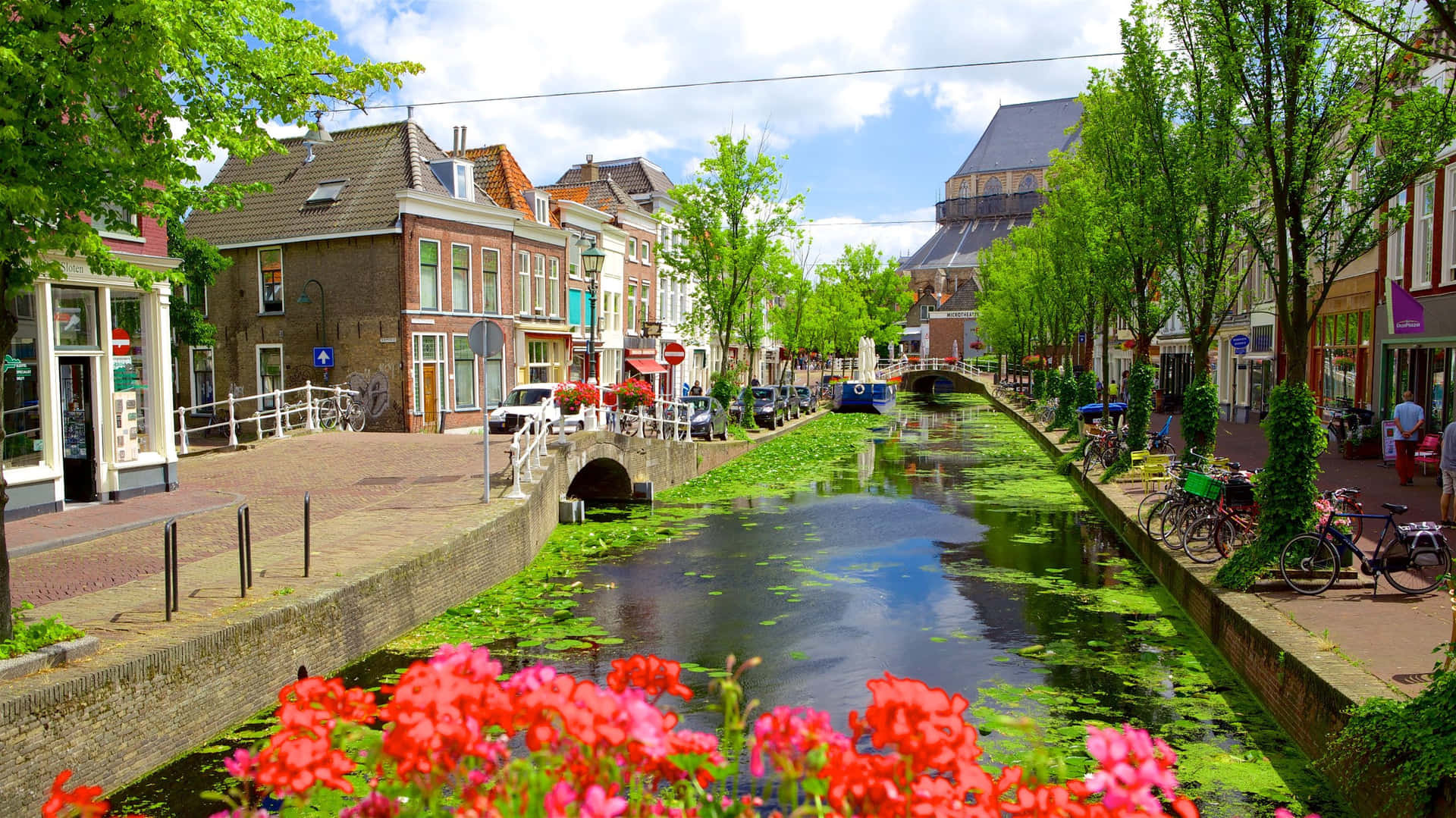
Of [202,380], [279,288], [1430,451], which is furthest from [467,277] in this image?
[1430,451]

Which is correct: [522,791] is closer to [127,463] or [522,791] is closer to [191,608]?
[191,608]

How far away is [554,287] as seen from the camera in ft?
118

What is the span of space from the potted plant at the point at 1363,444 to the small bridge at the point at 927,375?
4906cm

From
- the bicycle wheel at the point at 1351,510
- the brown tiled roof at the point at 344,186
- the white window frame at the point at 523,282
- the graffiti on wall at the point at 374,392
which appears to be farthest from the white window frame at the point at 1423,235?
the graffiti on wall at the point at 374,392

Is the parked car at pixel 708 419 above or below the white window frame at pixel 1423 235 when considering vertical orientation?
below

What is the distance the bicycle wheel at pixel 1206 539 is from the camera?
38.2ft

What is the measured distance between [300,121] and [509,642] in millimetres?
5184

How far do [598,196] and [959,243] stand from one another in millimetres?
79891

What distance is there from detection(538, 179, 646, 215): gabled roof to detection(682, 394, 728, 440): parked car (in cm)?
1419

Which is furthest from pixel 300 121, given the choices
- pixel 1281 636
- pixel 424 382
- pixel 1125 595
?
pixel 424 382

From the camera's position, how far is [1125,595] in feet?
39.3

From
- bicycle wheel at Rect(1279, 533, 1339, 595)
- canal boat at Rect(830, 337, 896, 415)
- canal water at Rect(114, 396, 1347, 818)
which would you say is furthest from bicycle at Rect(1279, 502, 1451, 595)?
canal boat at Rect(830, 337, 896, 415)

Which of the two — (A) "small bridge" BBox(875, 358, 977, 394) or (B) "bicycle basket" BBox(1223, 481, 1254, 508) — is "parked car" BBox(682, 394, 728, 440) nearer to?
(B) "bicycle basket" BBox(1223, 481, 1254, 508)

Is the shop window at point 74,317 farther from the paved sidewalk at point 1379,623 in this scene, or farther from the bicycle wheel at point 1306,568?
the bicycle wheel at point 1306,568
